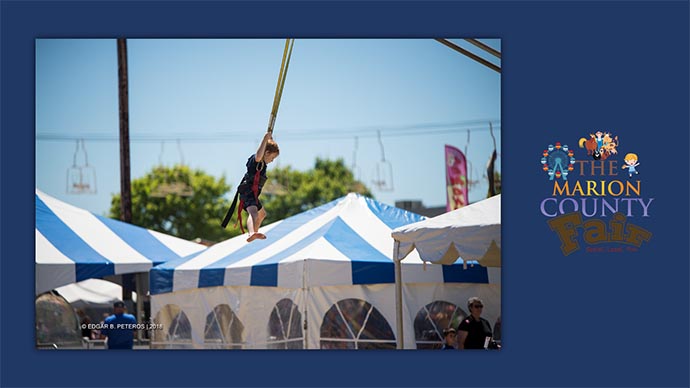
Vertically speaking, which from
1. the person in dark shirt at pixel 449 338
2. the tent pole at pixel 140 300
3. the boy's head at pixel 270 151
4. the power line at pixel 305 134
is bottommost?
the person in dark shirt at pixel 449 338

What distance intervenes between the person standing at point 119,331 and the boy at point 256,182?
95cm

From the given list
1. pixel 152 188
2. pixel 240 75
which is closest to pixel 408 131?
pixel 240 75

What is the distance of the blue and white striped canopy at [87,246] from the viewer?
6.93 m

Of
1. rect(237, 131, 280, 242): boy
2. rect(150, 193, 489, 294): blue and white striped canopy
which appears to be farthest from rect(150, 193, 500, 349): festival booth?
rect(237, 131, 280, 242): boy

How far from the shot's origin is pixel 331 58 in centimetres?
701

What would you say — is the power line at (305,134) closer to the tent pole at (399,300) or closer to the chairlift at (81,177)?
the chairlift at (81,177)

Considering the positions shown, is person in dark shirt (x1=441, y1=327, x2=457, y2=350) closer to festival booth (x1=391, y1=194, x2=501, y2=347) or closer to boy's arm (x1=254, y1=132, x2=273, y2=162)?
festival booth (x1=391, y1=194, x2=501, y2=347)

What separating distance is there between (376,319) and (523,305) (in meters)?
1.12

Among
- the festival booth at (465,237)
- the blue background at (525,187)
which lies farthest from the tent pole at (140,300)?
the festival booth at (465,237)

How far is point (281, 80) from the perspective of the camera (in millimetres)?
7109

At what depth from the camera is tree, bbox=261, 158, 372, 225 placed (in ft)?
26.9

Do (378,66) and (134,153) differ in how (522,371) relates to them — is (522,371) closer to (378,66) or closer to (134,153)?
(378,66)

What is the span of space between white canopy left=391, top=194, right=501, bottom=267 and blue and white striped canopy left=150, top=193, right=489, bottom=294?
0.24 metres

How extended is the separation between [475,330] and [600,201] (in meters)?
1.11
